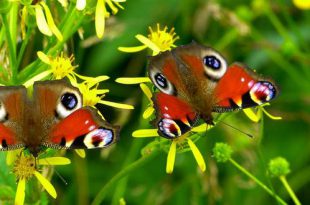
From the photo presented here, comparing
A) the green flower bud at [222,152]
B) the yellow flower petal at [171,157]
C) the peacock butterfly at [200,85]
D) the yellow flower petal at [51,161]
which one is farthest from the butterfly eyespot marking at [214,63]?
the yellow flower petal at [51,161]

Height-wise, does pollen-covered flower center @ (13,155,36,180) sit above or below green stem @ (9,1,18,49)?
below

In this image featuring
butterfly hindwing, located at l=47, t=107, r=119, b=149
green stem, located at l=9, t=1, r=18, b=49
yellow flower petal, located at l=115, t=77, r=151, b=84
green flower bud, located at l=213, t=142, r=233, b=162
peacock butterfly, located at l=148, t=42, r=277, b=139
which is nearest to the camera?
butterfly hindwing, located at l=47, t=107, r=119, b=149

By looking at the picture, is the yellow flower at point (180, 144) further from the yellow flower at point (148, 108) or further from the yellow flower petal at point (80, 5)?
the yellow flower petal at point (80, 5)

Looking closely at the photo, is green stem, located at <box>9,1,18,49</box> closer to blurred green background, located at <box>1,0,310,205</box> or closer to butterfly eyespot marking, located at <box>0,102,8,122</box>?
butterfly eyespot marking, located at <box>0,102,8,122</box>

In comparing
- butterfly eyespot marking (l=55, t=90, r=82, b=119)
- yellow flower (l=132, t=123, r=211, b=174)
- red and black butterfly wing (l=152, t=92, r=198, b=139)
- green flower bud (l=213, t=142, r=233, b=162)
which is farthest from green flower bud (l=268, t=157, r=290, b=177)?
butterfly eyespot marking (l=55, t=90, r=82, b=119)

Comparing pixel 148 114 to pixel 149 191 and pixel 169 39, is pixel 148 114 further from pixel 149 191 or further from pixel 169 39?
pixel 149 191

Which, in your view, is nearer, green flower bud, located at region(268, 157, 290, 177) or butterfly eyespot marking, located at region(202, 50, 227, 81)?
butterfly eyespot marking, located at region(202, 50, 227, 81)

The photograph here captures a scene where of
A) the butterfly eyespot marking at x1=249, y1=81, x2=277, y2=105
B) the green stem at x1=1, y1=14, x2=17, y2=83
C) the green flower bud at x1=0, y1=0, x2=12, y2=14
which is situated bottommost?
the green stem at x1=1, y1=14, x2=17, y2=83

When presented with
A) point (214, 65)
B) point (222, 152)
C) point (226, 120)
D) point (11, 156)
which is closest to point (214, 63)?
point (214, 65)
